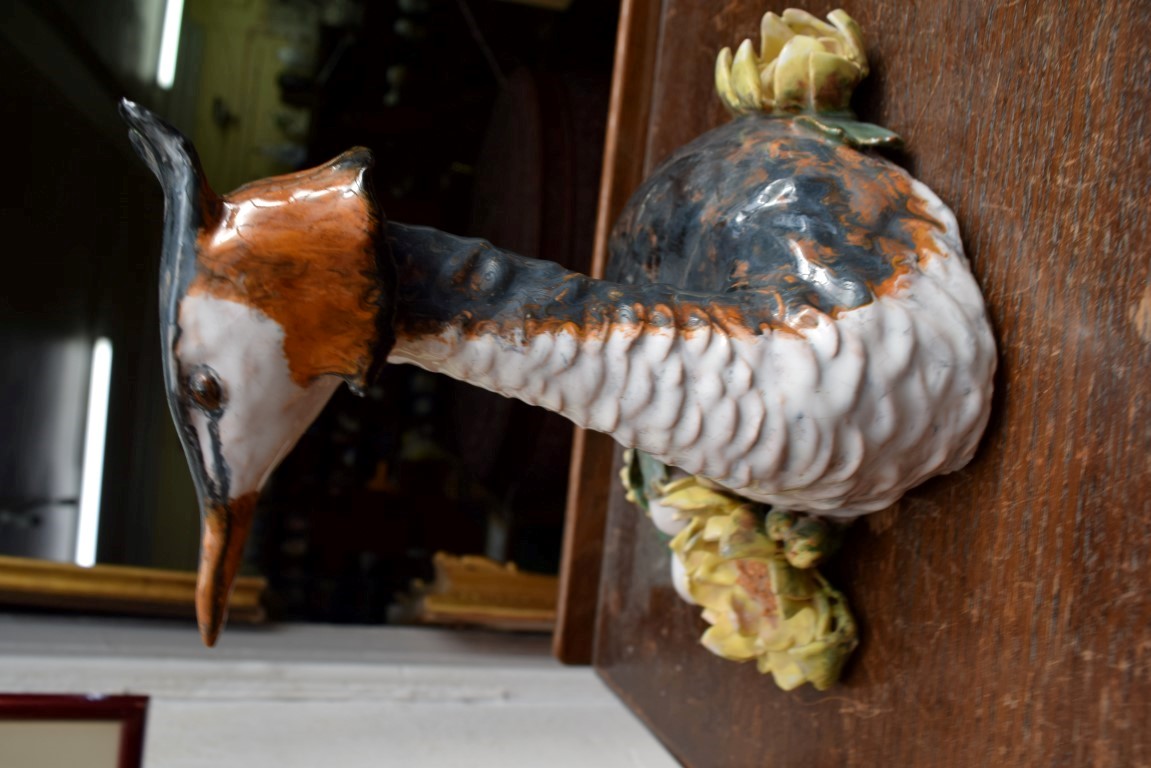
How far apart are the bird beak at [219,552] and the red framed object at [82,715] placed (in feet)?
0.58

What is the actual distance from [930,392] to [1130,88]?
0.12 meters

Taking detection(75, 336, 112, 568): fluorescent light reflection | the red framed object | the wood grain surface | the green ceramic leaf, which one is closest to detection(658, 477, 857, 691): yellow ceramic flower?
the wood grain surface

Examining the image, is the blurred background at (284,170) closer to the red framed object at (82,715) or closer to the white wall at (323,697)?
the white wall at (323,697)

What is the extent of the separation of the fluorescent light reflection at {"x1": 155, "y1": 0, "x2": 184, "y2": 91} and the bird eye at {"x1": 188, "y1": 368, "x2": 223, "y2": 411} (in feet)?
3.05

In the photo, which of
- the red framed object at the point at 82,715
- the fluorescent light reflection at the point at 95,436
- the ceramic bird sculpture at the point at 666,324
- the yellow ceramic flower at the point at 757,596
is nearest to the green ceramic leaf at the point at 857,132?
the ceramic bird sculpture at the point at 666,324

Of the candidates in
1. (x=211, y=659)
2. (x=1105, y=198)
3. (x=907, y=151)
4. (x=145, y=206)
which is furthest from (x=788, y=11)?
(x=145, y=206)

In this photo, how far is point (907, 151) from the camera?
468mm

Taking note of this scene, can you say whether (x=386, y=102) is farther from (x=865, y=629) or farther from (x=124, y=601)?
(x=865, y=629)

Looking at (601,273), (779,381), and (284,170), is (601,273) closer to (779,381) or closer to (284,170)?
(779,381)

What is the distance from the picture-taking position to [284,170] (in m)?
1.24

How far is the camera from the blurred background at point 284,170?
1010 mm

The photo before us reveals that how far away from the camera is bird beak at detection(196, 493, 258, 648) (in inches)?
14.2

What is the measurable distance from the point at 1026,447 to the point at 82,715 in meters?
0.45

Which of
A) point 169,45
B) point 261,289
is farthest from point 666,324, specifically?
point 169,45
